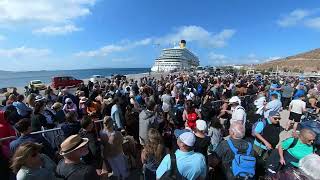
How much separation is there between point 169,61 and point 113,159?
273 feet

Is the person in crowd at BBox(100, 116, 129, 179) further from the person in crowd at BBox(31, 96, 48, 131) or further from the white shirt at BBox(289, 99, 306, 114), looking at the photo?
the white shirt at BBox(289, 99, 306, 114)

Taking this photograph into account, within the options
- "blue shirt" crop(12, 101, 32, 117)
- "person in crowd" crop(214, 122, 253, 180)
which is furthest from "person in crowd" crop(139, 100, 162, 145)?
"blue shirt" crop(12, 101, 32, 117)

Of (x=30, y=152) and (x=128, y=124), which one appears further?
(x=128, y=124)

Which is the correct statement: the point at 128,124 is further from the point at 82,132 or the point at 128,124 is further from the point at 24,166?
the point at 24,166

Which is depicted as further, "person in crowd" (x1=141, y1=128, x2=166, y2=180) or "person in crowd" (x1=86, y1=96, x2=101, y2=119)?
"person in crowd" (x1=86, y1=96, x2=101, y2=119)

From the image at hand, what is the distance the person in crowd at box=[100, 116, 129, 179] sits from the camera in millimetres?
5344

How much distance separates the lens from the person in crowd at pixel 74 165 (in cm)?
316

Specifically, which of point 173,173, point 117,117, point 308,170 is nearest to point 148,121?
point 117,117

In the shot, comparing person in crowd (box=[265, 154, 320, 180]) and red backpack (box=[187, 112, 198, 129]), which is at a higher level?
person in crowd (box=[265, 154, 320, 180])

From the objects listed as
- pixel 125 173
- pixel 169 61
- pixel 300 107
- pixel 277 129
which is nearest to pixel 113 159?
pixel 125 173

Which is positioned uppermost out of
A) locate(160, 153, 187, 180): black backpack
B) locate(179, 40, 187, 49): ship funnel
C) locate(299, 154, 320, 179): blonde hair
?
locate(179, 40, 187, 49): ship funnel

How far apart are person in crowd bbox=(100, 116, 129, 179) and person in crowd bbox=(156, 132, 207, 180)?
1.74m

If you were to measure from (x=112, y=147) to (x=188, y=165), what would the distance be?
199 cm

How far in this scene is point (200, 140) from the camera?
16.3ft
